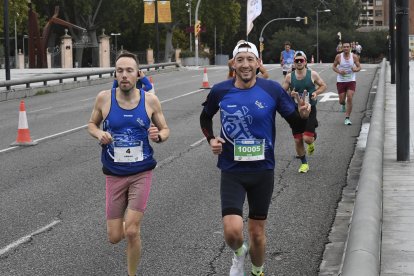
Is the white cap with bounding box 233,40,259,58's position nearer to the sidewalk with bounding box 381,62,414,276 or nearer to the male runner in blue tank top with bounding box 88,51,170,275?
the male runner in blue tank top with bounding box 88,51,170,275

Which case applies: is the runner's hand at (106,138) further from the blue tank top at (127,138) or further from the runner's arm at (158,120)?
the runner's arm at (158,120)

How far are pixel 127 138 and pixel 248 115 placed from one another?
3.12 ft

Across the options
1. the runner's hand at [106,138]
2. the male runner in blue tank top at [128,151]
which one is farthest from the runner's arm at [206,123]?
the runner's hand at [106,138]

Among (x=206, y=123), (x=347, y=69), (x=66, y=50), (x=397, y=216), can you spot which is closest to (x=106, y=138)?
(x=206, y=123)

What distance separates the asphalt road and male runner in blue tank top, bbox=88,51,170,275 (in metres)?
0.64

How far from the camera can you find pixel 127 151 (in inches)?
236

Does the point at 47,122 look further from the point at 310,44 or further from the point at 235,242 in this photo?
the point at 310,44

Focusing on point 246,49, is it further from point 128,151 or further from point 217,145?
point 128,151

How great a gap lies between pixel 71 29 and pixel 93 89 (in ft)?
160

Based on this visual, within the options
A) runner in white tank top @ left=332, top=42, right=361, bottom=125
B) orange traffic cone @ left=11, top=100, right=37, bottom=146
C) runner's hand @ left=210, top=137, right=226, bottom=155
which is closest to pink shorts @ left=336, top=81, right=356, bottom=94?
runner in white tank top @ left=332, top=42, right=361, bottom=125

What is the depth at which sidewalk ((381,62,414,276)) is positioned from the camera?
19.9ft

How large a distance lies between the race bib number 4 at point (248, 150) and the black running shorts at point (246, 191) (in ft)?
0.42

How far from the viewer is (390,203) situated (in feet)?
27.8

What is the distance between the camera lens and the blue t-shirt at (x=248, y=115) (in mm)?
5715
